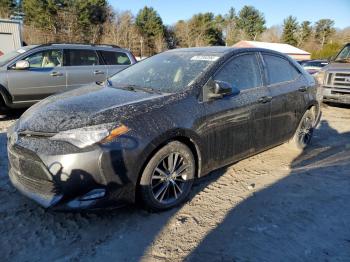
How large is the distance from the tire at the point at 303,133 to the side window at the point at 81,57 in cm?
543

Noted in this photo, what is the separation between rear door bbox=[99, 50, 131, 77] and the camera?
351 inches

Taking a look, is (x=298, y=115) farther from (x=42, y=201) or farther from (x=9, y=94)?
(x=9, y=94)

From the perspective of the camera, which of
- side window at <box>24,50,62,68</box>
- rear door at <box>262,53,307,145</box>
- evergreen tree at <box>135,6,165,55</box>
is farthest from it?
evergreen tree at <box>135,6,165,55</box>

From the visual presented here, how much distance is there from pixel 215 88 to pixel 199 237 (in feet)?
5.28

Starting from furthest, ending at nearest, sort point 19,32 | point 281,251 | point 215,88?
point 19,32 → point 215,88 → point 281,251

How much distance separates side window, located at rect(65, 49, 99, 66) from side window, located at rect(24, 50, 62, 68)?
219mm

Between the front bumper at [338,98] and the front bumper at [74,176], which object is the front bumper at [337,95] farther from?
the front bumper at [74,176]

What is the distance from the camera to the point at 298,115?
539 centimetres

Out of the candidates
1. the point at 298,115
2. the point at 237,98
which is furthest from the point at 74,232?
the point at 298,115

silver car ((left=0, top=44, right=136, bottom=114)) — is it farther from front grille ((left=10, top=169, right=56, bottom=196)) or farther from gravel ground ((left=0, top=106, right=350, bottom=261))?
front grille ((left=10, top=169, right=56, bottom=196))

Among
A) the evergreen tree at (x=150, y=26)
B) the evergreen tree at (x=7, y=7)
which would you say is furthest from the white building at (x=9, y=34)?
the evergreen tree at (x=150, y=26)

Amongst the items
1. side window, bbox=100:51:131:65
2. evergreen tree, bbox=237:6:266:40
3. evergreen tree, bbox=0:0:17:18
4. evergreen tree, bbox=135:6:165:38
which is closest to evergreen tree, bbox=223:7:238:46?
evergreen tree, bbox=237:6:266:40

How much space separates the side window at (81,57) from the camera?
328 inches

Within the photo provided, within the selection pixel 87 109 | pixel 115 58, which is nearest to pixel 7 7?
pixel 115 58
